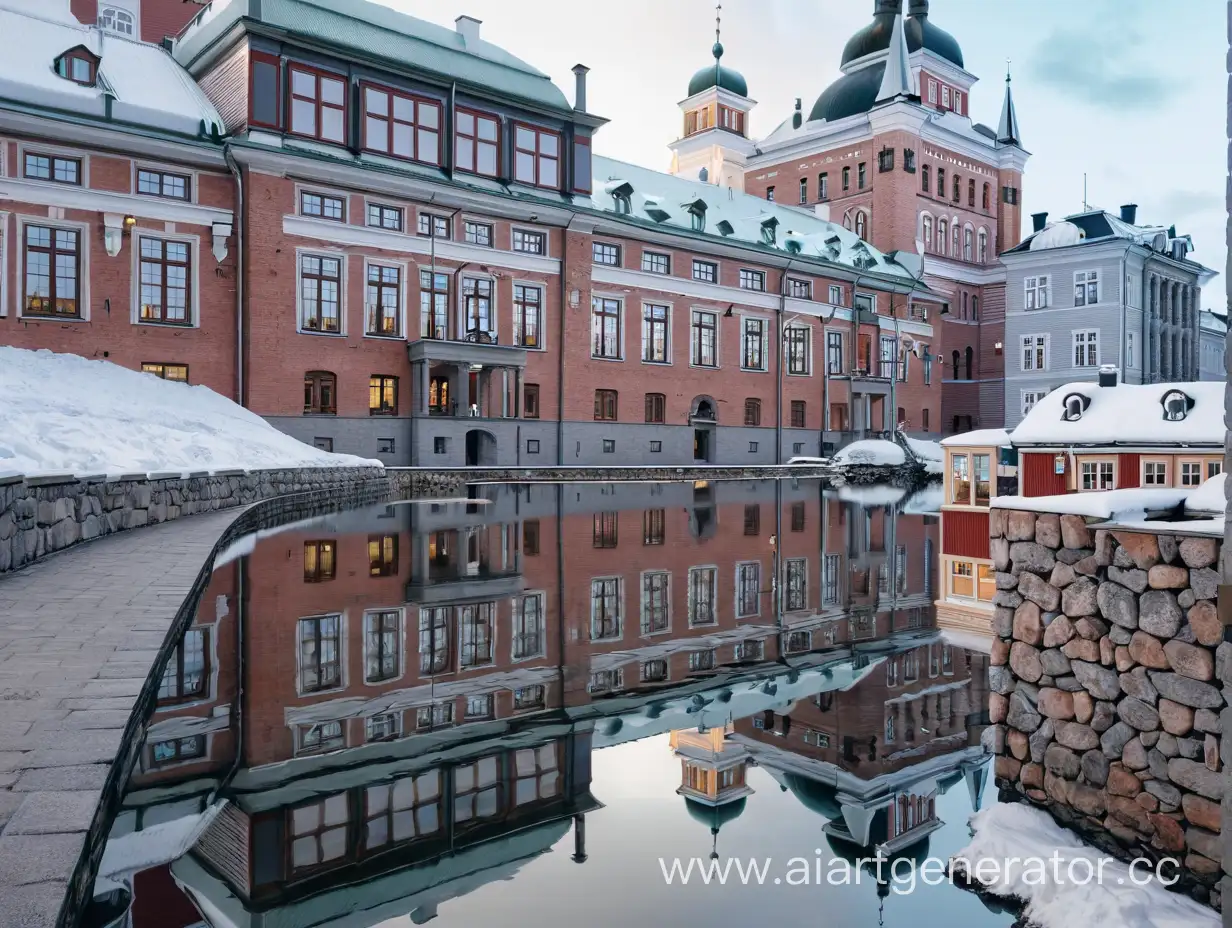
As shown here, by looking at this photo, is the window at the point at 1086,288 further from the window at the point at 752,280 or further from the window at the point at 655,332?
the window at the point at 655,332

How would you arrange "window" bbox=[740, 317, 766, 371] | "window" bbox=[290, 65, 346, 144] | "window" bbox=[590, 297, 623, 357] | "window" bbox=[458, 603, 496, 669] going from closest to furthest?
"window" bbox=[458, 603, 496, 669] < "window" bbox=[290, 65, 346, 144] < "window" bbox=[590, 297, 623, 357] < "window" bbox=[740, 317, 766, 371]

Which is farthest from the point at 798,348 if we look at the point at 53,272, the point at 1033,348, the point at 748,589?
the point at 748,589

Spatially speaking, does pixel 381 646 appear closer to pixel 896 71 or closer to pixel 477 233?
pixel 477 233

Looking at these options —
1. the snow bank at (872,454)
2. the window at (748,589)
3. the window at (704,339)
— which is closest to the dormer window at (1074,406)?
the window at (748,589)

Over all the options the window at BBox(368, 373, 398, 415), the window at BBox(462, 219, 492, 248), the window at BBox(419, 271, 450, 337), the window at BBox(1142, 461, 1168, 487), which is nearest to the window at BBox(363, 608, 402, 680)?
the window at BBox(1142, 461, 1168, 487)

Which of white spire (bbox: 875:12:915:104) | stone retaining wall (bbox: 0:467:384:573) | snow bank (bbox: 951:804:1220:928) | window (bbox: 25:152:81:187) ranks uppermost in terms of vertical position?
white spire (bbox: 875:12:915:104)

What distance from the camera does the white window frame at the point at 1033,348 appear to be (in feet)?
197

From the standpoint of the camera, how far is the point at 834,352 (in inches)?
2141

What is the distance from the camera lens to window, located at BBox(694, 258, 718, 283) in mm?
47781

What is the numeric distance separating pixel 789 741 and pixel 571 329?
36.5m

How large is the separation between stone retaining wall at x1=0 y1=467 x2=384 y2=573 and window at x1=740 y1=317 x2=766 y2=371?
107 feet

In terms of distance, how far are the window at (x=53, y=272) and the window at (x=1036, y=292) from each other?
182 feet

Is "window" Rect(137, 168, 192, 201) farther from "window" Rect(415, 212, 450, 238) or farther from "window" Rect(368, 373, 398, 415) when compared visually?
"window" Rect(368, 373, 398, 415)

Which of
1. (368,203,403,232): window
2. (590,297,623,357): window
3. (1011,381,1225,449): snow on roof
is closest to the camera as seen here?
(1011,381,1225,449): snow on roof
